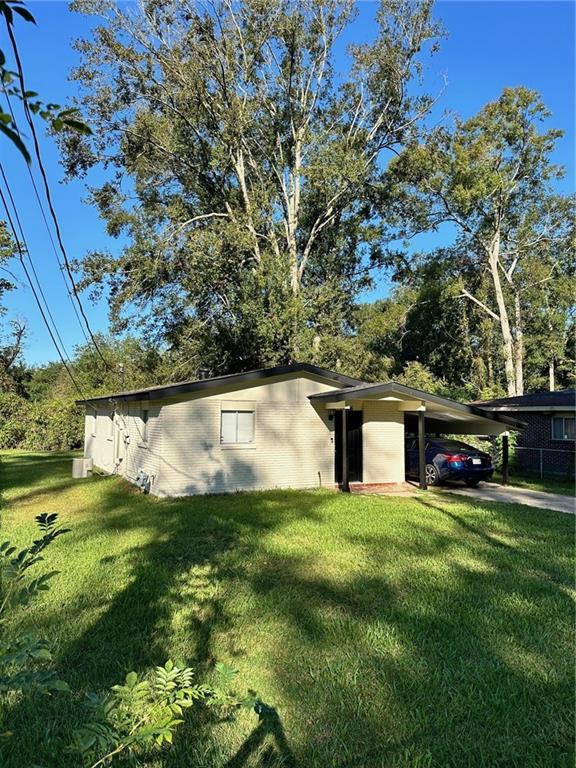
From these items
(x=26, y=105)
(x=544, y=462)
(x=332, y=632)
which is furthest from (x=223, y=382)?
(x=544, y=462)

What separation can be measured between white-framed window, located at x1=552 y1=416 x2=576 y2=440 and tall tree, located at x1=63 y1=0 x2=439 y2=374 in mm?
9122

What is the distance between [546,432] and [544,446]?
53 cm

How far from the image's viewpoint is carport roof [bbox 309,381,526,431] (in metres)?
11.5

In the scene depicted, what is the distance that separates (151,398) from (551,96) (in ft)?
85.1

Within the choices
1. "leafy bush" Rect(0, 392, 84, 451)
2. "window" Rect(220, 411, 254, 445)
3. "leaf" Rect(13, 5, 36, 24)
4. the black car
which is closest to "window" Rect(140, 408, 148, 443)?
"window" Rect(220, 411, 254, 445)

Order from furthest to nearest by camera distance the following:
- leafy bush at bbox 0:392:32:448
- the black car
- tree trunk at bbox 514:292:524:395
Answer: tree trunk at bbox 514:292:524:395, leafy bush at bbox 0:392:32:448, the black car

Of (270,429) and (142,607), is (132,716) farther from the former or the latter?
(270,429)

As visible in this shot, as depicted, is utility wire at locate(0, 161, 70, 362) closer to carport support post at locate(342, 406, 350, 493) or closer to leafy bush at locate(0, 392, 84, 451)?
carport support post at locate(342, 406, 350, 493)

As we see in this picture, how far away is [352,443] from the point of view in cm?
1312

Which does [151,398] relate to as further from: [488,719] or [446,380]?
[446,380]

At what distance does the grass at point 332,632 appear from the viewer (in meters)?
2.67

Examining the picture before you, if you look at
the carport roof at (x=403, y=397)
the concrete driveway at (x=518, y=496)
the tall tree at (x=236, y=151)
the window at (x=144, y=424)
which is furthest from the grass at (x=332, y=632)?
the tall tree at (x=236, y=151)

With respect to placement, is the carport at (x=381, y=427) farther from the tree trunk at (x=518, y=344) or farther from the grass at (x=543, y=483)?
the tree trunk at (x=518, y=344)

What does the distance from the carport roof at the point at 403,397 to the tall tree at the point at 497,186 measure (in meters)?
15.3
